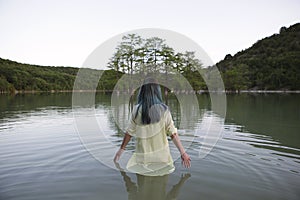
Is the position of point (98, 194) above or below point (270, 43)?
below

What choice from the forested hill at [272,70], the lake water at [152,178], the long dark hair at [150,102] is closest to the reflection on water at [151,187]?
the lake water at [152,178]

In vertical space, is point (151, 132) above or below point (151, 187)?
above

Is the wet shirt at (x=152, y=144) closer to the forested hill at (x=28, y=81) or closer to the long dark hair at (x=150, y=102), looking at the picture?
the long dark hair at (x=150, y=102)

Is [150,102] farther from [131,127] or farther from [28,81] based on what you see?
[28,81]

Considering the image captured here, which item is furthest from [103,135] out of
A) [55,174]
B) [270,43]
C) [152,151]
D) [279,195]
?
[270,43]

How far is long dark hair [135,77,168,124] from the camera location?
316 centimetres

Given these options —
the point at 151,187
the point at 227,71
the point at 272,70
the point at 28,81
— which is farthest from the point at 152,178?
the point at 28,81

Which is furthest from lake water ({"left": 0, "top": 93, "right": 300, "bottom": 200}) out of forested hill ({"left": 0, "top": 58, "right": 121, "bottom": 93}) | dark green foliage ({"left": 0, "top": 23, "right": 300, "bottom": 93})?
forested hill ({"left": 0, "top": 58, "right": 121, "bottom": 93})

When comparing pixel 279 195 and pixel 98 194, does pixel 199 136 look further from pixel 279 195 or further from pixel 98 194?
pixel 98 194

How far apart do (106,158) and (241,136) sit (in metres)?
4.72

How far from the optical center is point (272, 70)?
78188 millimetres

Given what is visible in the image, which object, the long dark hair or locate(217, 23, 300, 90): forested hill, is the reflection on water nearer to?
the long dark hair

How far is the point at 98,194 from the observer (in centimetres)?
360

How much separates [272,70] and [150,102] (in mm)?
84946
